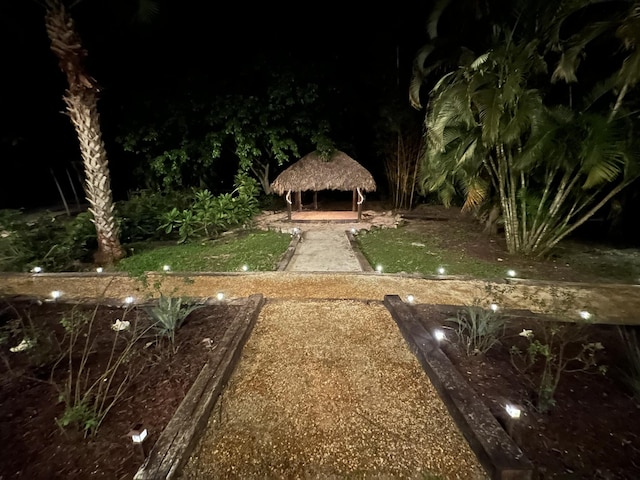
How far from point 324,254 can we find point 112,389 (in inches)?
214

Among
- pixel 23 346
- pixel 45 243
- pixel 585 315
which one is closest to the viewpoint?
pixel 23 346

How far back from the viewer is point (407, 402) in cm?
296

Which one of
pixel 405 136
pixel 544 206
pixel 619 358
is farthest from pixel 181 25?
pixel 619 358

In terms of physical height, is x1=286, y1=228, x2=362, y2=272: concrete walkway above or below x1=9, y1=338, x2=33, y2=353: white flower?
below

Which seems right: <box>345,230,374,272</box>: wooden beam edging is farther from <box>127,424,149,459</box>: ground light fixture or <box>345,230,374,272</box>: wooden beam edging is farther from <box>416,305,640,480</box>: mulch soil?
<box>127,424,149,459</box>: ground light fixture

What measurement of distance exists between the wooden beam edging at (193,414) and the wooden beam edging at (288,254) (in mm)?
2780

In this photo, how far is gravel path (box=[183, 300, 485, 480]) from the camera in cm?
235

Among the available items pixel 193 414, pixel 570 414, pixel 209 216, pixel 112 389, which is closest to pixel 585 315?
pixel 570 414

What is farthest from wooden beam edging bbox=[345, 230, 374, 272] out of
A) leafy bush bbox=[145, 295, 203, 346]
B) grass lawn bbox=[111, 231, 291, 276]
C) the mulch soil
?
leafy bush bbox=[145, 295, 203, 346]

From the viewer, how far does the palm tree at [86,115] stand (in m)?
6.07

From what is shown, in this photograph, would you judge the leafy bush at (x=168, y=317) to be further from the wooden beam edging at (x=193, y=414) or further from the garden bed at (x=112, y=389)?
the wooden beam edging at (x=193, y=414)

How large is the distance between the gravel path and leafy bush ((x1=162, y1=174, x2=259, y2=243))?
622 cm

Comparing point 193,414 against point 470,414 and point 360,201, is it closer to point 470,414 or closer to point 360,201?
point 470,414

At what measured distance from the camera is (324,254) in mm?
7949
